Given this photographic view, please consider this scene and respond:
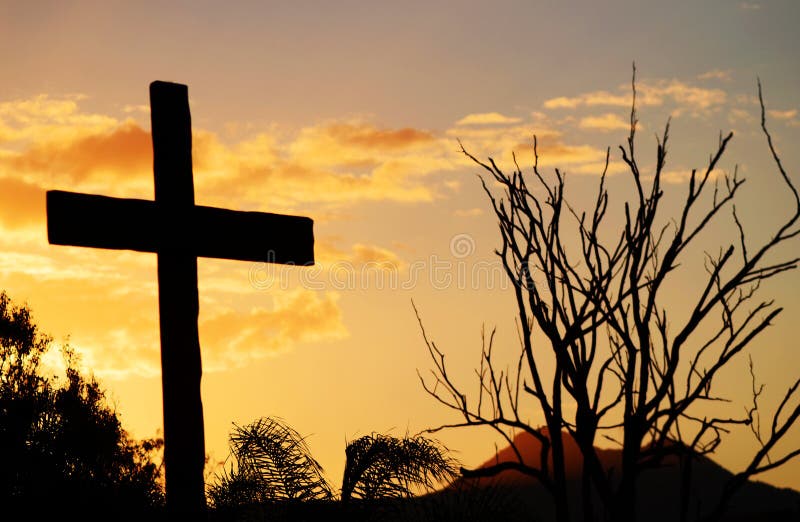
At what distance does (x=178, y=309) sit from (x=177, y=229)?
2.09 feet

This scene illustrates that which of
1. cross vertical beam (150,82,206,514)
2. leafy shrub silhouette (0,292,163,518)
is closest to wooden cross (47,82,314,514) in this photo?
cross vertical beam (150,82,206,514)

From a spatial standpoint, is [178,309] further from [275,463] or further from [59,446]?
[59,446]

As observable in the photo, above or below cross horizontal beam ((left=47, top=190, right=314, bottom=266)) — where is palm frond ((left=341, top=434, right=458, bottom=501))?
below

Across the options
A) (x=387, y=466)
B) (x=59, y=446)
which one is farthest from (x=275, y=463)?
(x=59, y=446)

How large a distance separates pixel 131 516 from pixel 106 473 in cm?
465

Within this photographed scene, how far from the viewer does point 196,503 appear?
18.3 feet

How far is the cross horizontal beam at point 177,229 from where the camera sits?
5895mm

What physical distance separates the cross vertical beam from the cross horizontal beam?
30 millimetres

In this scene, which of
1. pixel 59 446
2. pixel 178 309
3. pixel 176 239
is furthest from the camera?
pixel 59 446

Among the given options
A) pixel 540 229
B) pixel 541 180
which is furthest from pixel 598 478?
pixel 541 180

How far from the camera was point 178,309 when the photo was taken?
19.3 feet

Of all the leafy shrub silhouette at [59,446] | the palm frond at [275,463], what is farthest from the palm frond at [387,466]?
the leafy shrub silhouette at [59,446]

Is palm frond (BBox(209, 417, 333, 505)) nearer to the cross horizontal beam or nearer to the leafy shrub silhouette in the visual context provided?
the cross horizontal beam

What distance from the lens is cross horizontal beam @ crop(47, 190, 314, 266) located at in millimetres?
5895
